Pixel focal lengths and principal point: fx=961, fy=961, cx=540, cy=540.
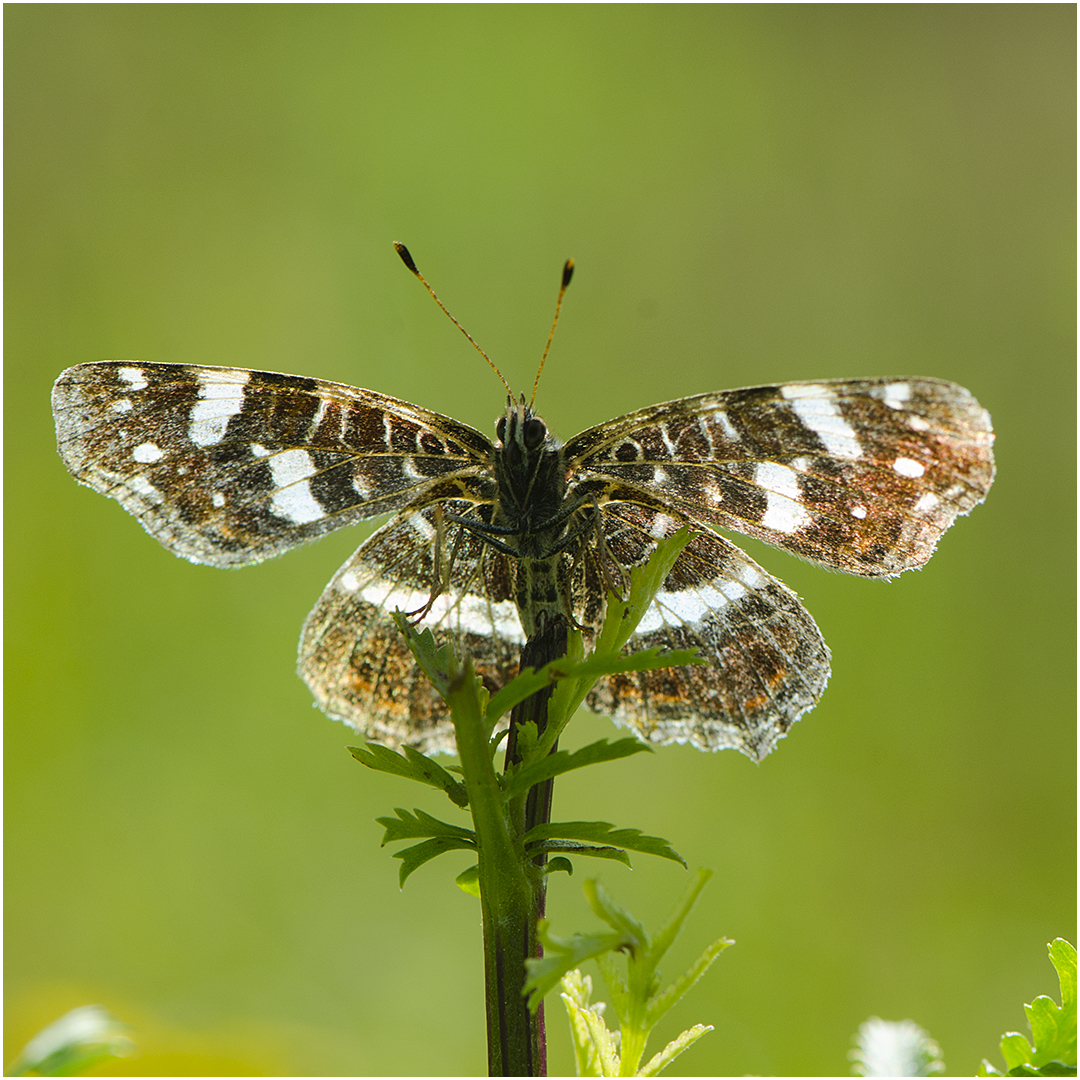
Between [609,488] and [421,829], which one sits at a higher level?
[609,488]

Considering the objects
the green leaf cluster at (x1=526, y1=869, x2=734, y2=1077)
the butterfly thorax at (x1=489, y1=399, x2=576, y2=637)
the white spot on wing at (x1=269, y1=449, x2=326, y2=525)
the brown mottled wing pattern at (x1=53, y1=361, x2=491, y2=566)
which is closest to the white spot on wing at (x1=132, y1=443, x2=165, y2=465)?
the brown mottled wing pattern at (x1=53, y1=361, x2=491, y2=566)

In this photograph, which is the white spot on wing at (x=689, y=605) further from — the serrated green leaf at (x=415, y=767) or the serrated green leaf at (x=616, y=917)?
the serrated green leaf at (x=616, y=917)

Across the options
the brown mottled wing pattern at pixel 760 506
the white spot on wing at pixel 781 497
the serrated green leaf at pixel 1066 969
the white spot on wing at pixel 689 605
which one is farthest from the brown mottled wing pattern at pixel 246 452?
the serrated green leaf at pixel 1066 969

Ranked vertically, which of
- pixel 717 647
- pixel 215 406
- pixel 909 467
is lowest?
pixel 717 647

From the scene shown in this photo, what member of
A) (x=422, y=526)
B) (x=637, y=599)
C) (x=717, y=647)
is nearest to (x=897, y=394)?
(x=717, y=647)

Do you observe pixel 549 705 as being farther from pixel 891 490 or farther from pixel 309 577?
pixel 309 577

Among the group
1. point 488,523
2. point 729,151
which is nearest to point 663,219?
point 729,151

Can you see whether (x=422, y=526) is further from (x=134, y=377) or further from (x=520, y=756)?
(x=520, y=756)
